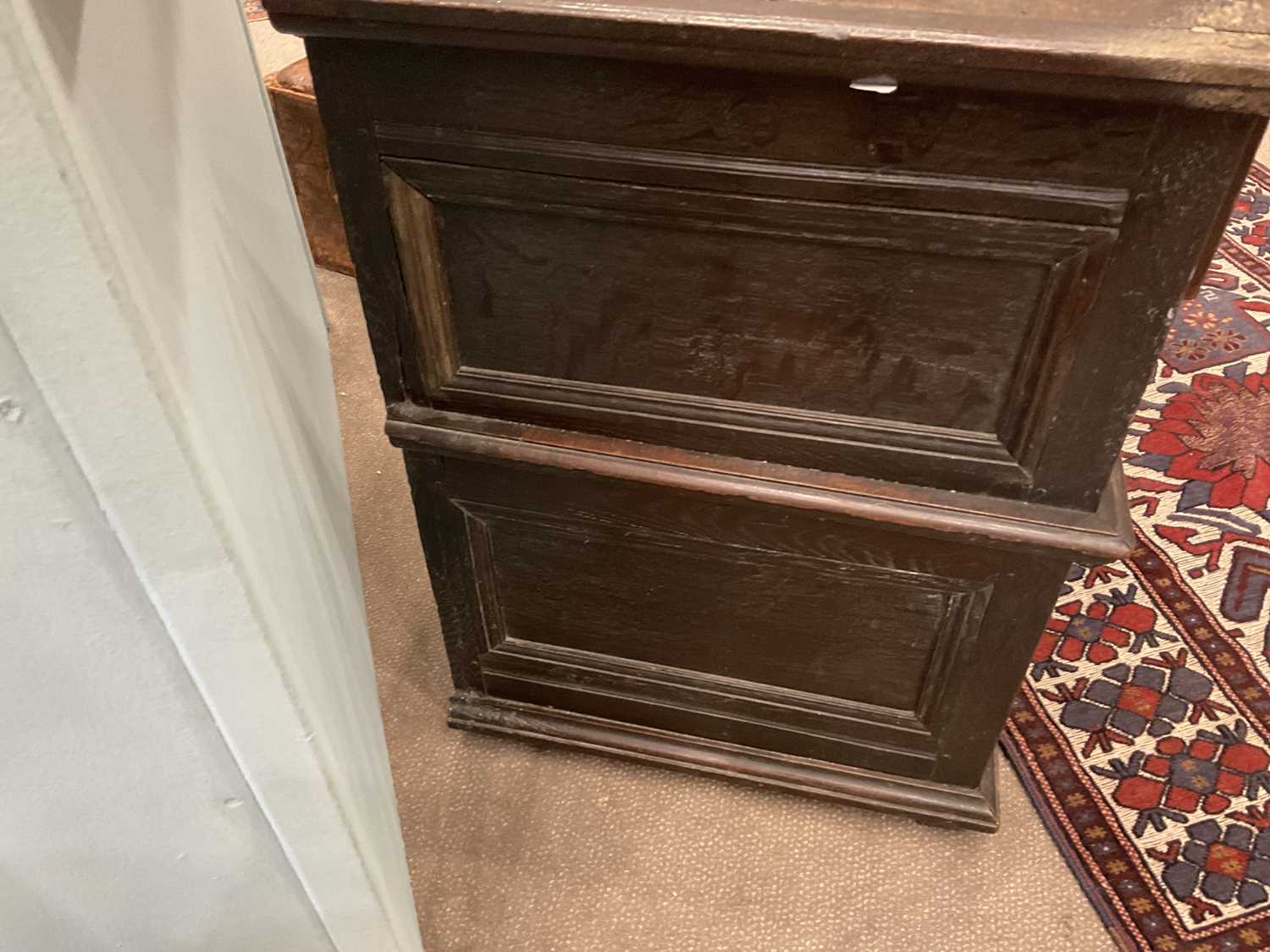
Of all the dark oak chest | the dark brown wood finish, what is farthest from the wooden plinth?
the dark brown wood finish

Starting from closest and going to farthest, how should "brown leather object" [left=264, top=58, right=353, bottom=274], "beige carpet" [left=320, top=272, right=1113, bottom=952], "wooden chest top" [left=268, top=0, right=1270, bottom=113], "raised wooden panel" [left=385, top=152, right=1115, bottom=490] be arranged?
1. "wooden chest top" [left=268, top=0, right=1270, bottom=113]
2. "raised wooden panel" [left=385, top=152, right=1115, bottom=490]
3. "beige carpet" [left=320, top=272, right=1113, bottom=952]
4. "brown leather object" [left=264, top=58, right=353, bottom=274]

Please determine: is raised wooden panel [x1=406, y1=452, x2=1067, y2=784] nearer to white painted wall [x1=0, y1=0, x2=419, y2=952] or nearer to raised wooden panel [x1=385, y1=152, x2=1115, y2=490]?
raised wooden panel [x1=385, y1=152, x2=1115, y2=490]

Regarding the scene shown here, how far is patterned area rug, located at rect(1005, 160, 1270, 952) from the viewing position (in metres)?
1.19

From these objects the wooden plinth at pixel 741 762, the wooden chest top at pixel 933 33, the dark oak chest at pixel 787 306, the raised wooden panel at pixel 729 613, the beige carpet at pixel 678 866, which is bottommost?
the beige carpet at pixel 678 866

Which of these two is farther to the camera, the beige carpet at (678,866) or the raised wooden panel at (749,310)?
the beige carpet at (678,866)

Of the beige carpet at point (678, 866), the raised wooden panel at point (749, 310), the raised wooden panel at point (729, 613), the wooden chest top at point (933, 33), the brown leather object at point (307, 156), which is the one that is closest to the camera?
the wooden chest top at point (933, 33)

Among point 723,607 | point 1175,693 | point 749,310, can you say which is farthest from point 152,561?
point 1175,693

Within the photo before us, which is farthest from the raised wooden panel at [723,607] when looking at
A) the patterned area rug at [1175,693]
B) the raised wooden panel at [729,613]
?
the patterned area rug at [1175,693]

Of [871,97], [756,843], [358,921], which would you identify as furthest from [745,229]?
[756,843]

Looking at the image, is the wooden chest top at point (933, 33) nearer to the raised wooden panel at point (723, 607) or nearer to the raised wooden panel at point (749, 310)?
the raised wooden panel at point (749, 310)

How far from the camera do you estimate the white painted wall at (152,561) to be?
1.47 feet

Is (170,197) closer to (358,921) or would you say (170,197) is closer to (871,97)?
(871,97)

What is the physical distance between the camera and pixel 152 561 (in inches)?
21.5

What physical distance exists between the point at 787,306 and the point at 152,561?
0.52m
